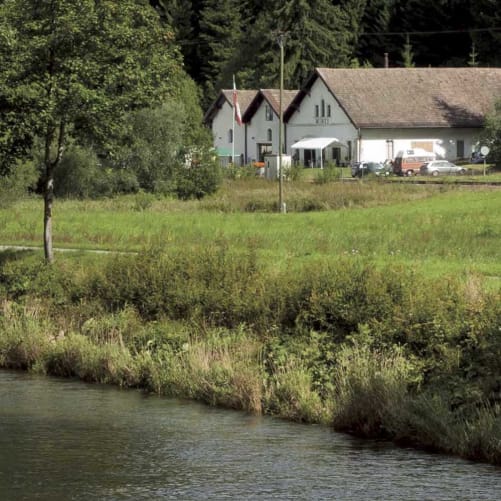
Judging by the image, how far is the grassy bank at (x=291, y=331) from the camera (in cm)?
1845

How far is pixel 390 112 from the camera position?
301ft

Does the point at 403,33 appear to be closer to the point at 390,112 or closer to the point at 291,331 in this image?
the point at 390,112

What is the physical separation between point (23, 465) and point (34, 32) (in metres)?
15.1

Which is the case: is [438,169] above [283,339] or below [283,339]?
above

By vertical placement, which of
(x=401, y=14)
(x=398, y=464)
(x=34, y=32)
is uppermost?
(x=401, y=14)

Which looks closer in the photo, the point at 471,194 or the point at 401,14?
the point at 471,194

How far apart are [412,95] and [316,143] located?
8.51 m

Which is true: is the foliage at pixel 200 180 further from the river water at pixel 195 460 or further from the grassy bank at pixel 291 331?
the river water at pixel 195 460

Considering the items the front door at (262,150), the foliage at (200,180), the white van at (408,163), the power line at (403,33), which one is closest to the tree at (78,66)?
the foliage at (200,180)

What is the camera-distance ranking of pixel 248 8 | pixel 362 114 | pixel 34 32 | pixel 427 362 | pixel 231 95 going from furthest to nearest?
1. pixel 248 8
2. pixel 231 95
3. pixel 362 114
4. pixel 34 32
5. pixel 427 362

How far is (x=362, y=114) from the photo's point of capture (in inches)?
3585

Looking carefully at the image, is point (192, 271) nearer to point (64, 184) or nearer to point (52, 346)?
point (52, 346)

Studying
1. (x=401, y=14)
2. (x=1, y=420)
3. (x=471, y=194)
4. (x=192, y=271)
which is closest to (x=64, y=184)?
(x=471, y=194)

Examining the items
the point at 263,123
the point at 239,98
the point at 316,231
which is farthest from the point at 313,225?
the point at 239,98
